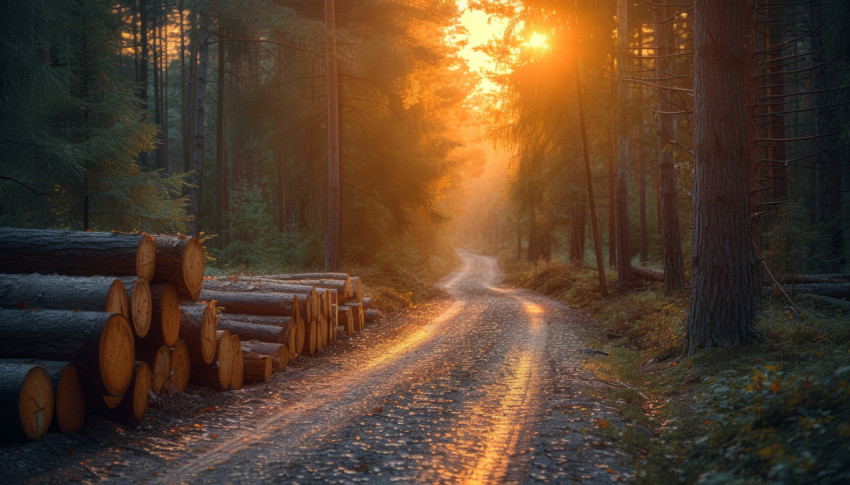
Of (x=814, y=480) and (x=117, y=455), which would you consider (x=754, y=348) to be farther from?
(x=117, y=455)

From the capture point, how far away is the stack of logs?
5.10 metres

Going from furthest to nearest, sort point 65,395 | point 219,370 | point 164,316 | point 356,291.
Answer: point 356,291 → point 219,370 → point 164,316 → point 65,395

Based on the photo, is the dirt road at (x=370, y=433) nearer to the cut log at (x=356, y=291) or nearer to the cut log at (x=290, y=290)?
the cut log at (x=290, y=290)

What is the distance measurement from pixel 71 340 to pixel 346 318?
8.13 metres

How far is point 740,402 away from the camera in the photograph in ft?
17.6

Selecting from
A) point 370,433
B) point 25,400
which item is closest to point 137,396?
point 25,400

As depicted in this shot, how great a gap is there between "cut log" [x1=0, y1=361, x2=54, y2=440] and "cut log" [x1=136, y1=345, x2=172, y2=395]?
133 centimetres

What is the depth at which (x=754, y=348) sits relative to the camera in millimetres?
7328

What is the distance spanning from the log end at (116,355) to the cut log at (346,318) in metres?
7.26

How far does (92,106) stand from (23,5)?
3.94 m

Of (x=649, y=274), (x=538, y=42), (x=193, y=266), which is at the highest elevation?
(x=538, y=42)

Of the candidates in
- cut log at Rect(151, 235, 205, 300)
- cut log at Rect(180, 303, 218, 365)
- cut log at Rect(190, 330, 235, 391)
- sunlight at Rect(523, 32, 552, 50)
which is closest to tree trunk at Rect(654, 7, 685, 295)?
sunlight at Rect(523, 32, 552, 50)

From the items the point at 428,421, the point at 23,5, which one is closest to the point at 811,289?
the point at 428,421

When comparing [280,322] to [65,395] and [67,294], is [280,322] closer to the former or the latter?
[67,294]
